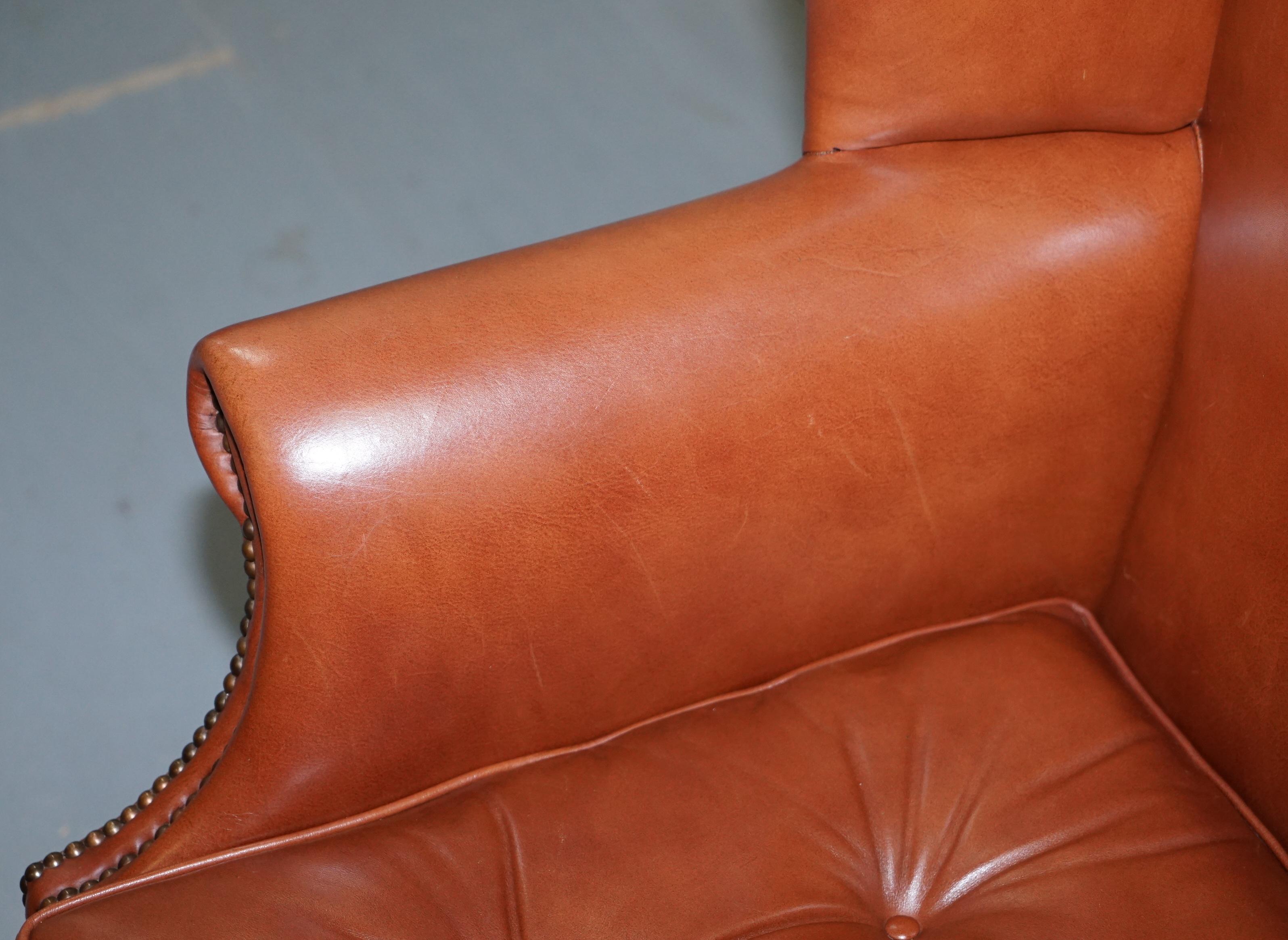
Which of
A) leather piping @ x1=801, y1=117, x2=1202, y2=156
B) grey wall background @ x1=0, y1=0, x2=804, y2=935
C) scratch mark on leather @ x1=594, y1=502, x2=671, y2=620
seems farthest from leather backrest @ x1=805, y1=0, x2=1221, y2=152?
grey wall background @ x1=0, y1=0, x2=804, y2=935

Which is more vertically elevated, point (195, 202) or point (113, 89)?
point (113, 89)

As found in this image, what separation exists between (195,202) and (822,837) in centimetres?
118

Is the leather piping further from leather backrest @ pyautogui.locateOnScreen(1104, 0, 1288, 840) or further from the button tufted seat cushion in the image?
the button tufted seat cushion

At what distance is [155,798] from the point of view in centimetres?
73

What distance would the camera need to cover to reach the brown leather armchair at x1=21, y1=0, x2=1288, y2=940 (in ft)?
2.33

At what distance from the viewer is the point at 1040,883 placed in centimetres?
75

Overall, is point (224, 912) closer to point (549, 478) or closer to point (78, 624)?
point (549, 478)

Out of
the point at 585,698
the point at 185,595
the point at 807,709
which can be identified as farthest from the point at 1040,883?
the point at 185,595

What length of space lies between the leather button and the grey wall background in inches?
27.6

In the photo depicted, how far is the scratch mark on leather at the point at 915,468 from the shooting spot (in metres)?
0.79

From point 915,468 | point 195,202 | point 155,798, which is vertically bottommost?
point 155,798

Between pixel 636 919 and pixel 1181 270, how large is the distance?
53cm

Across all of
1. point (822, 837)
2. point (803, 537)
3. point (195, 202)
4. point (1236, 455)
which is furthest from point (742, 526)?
point (195, 202)

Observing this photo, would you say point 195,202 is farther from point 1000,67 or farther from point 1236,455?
point 1236,455
